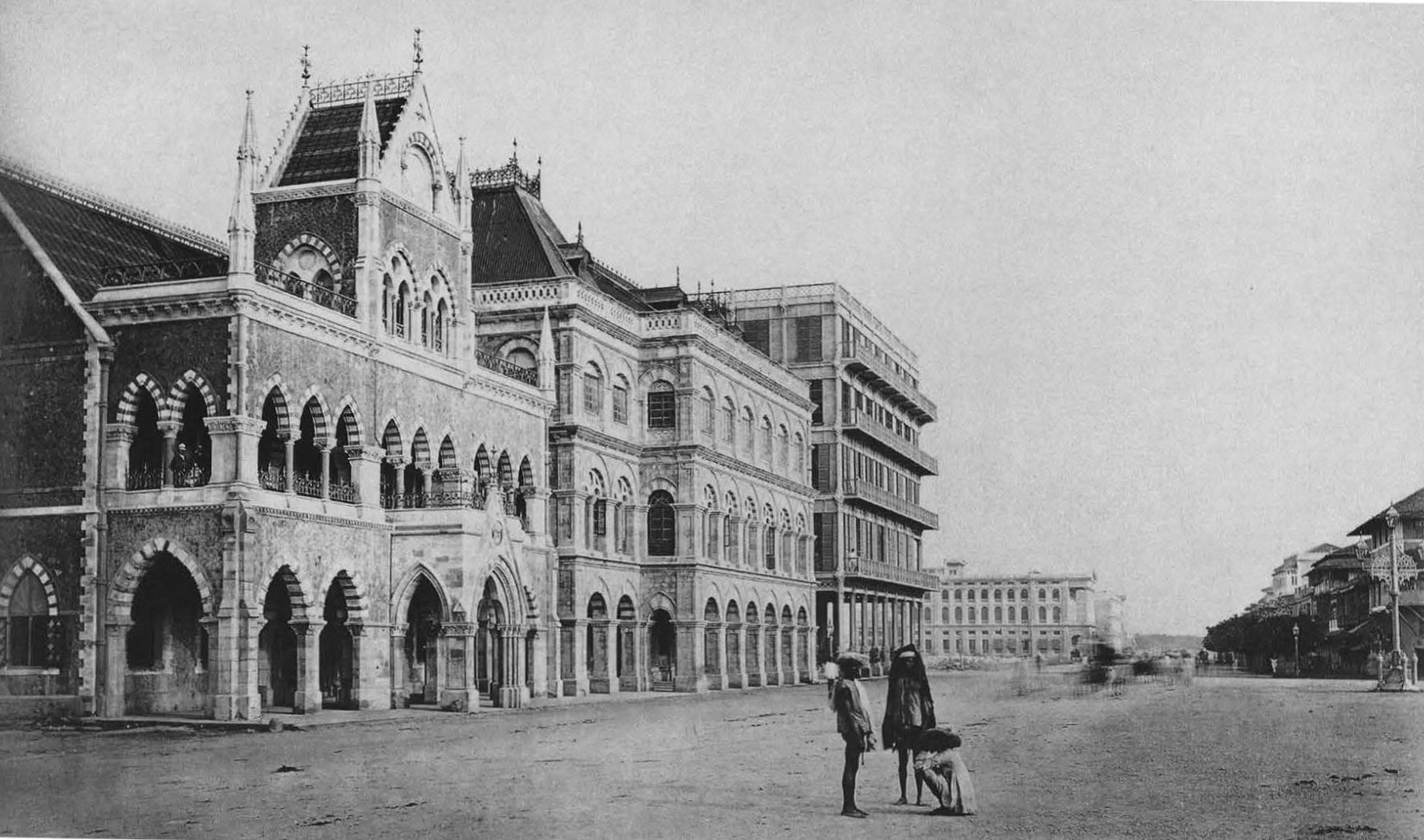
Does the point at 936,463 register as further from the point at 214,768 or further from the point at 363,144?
the point at 214,768

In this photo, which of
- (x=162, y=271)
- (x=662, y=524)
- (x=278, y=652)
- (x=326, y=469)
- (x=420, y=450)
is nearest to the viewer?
(x=162, y=271)

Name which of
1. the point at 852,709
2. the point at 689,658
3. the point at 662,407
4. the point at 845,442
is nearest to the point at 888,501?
the point at 845,442

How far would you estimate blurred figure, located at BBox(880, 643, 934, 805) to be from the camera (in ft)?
53.0

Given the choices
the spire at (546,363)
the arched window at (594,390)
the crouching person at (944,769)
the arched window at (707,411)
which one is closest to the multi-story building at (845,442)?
the arched window at (707,411)

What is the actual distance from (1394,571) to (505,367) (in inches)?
822

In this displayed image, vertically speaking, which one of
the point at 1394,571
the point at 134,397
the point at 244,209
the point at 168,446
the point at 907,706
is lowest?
the point at 907,706

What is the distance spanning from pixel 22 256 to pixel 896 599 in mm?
52264

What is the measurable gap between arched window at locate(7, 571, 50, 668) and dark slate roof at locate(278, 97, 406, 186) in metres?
10.3

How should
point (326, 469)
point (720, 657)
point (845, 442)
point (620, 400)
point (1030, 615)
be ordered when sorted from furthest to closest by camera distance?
point (845, 442) < point (720, 657) < point (620, 400) < point (1030, 615) < point (326, 469)

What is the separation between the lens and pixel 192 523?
87.9 ft

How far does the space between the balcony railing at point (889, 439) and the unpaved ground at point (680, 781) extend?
36.8m

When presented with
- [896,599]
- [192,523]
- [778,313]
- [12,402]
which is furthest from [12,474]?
[896,599]

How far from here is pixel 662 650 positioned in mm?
48375

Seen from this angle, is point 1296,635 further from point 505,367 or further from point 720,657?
point 505,367
